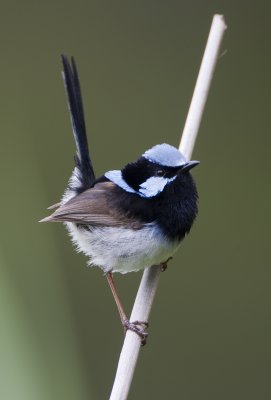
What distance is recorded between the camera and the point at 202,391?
127 inches

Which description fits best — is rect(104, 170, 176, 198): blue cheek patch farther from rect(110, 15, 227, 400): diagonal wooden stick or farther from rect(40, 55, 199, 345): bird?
rect(110, 15, 227, 400): diagonal wooden stick

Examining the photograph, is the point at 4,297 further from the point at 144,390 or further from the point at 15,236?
the point at 144,390

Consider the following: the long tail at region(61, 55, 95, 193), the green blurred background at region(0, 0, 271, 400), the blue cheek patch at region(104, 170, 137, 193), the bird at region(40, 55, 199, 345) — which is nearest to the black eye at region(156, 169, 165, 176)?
the bird at region(40, 55, 199, 345)

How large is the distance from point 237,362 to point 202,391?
0.64ft

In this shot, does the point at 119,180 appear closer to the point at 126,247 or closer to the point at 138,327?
the point at 126,247

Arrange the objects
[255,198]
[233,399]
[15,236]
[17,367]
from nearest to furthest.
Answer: [17,367]
[15,236]
[233,399]
[255,198]

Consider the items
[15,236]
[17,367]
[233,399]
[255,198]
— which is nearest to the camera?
[17,367]

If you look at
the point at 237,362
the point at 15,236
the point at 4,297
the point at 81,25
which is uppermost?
the point at 81,25

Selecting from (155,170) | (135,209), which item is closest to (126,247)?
(135,209)

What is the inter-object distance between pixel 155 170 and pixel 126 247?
0.23 m

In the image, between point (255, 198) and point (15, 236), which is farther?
point (255, 198)

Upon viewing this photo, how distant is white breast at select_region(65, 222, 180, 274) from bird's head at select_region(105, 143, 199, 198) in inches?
4.2

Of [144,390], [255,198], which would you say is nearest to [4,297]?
[144,390]

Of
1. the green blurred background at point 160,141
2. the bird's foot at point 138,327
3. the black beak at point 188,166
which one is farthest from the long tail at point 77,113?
the green blurred background at point 160,141
